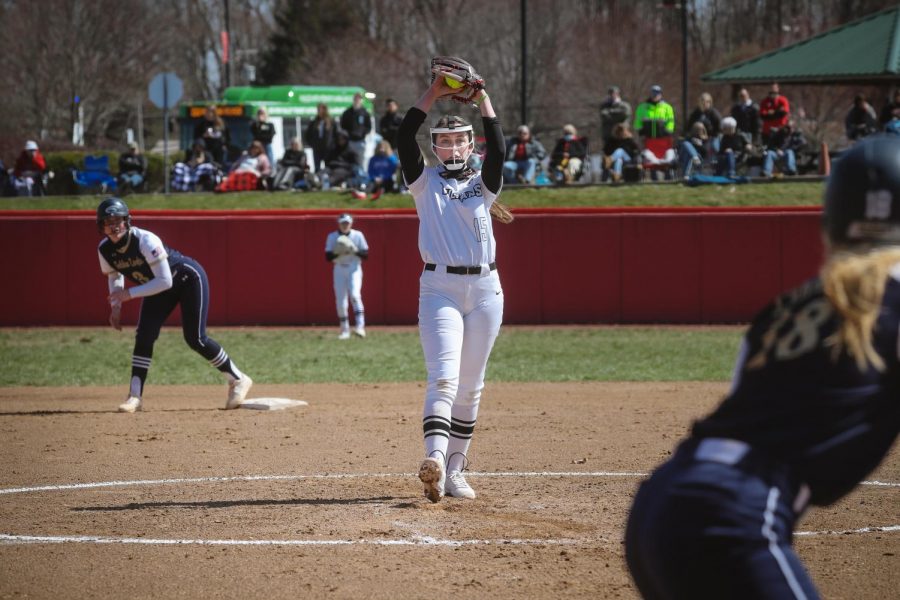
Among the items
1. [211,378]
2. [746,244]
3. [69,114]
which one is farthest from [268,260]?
[69,114]


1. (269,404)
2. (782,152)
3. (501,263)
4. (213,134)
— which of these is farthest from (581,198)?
(269,404)

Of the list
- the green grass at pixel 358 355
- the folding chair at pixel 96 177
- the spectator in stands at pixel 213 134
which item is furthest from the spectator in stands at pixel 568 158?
the folding chair at pixel 96 177

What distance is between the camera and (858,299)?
3.03 m

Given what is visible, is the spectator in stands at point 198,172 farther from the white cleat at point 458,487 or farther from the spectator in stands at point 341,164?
the white cleat at point 458,487

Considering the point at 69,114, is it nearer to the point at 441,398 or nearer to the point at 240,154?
the point at 240,154

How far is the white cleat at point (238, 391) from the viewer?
12.5m

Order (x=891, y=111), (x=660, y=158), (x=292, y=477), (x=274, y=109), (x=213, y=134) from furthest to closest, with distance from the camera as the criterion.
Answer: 1. (x=274, y=109)
2. (x=213, y=134)
3. (x=660, y=158)
4. (x=891, y=111)
5. (x=292, y=477)

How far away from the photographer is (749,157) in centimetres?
2683

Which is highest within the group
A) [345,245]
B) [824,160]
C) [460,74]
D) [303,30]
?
[303,30]

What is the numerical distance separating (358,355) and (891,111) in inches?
498

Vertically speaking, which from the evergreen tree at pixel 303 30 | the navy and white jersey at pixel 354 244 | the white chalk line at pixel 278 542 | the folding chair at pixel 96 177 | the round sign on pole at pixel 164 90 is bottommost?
the white chalk line at pixel 278 542

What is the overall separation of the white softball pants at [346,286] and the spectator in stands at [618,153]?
8.91 metres

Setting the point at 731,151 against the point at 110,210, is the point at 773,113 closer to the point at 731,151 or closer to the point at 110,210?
the point at 731,151

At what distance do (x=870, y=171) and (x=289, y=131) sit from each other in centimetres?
3527
